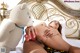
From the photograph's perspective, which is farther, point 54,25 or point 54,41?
point 54,25

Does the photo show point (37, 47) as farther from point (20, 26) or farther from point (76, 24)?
point (76, 24)

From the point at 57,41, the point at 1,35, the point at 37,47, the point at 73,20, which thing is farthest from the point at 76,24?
the point at 1,35

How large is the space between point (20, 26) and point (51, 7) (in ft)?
2.86

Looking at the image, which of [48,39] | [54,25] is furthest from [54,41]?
[54,25]

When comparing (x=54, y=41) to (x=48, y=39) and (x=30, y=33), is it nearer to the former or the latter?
(x=48, y=39)

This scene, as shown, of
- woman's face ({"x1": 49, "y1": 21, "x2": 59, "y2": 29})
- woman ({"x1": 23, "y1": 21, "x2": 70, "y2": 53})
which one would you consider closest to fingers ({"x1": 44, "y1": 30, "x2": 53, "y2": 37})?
woman ({"x1": 23, "y1": 21, "x2": 70, "y2": 53})

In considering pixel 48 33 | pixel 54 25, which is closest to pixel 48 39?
pixel 48 33

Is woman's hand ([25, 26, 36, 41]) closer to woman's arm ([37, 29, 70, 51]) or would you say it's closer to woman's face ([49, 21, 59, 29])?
woman's arm ([37, 29, 70, 51])

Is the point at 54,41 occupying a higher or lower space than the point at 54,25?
lower

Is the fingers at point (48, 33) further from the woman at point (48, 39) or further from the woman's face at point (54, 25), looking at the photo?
the woman's face at point (54, 25)

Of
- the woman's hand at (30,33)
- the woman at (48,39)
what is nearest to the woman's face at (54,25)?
the woman at (48,39)

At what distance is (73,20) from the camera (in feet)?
6.33

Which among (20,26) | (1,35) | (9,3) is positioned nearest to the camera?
(1,35)

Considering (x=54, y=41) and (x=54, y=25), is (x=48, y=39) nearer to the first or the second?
(x=54, y=41)
